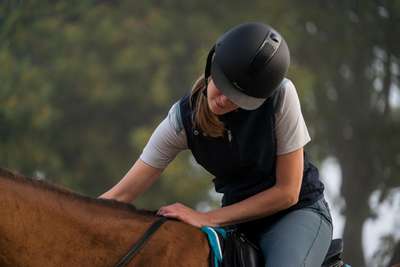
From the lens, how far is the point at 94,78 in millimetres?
26406

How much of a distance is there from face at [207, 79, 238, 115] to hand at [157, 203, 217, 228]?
0.51 meters

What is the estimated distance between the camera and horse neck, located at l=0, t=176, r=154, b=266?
3957mm

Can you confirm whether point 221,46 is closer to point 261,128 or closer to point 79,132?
point 261,128

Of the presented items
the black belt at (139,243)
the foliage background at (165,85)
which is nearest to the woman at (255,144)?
the black belt at (139,243)

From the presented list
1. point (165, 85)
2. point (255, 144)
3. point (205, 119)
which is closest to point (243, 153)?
point (255, 144)

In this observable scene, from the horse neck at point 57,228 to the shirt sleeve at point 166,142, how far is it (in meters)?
0.48

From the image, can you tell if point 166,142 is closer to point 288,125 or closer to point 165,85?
point 288,125

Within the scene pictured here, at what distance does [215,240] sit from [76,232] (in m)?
0.67

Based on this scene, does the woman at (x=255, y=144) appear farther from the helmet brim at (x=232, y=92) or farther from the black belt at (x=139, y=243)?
the black belt at (x=139, y=243)

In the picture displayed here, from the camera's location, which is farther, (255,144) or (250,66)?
(255,144)

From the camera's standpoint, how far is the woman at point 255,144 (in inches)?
171

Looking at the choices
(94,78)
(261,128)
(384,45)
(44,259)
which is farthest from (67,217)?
(94,78)

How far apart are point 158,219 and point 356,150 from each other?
59.8 feet

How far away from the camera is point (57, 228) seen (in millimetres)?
4105
